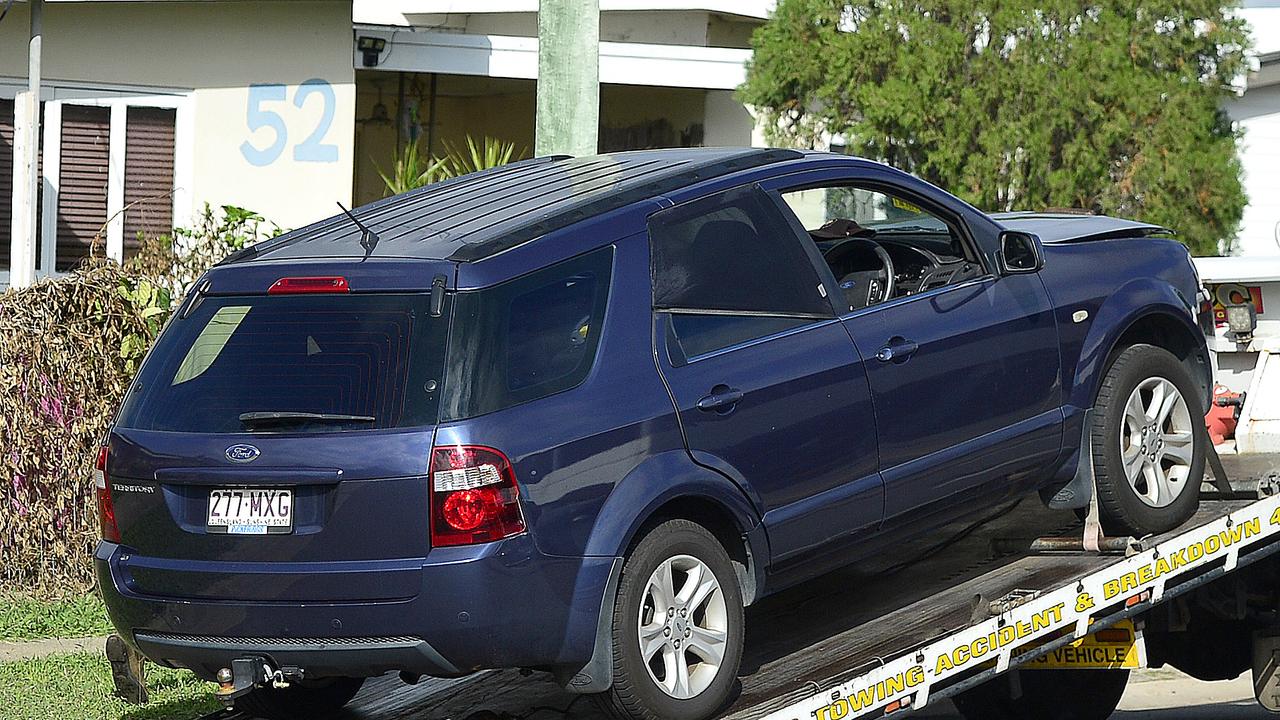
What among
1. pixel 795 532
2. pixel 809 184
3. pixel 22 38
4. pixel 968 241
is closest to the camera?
pixel 795 532

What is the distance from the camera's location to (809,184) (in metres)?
5.58

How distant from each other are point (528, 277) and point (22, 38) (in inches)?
340

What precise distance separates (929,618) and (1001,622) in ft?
1.06

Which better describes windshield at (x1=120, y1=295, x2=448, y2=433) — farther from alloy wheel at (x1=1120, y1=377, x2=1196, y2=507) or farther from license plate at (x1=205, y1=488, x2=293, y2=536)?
alloy wheel at (x1=1120, y1=377, x2=1196, y2=507)

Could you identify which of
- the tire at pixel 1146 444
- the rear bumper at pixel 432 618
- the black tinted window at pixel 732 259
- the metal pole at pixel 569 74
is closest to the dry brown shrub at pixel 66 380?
the metal pole at pixel 569 74

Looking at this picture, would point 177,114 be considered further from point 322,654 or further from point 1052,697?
point 322,654

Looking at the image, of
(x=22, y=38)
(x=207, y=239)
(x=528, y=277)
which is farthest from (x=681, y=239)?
(x=22, y=38)

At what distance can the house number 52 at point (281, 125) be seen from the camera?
41.9 ft

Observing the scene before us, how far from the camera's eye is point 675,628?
4750 millimetres

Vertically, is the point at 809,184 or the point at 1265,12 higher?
the point at 1265,12

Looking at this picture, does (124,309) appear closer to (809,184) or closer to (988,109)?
(809,184)

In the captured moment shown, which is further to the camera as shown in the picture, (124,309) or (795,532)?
(124,309)

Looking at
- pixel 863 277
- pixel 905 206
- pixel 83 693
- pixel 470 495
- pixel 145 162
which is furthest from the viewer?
pixel 145 162

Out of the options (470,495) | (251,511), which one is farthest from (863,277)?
(251,511)
